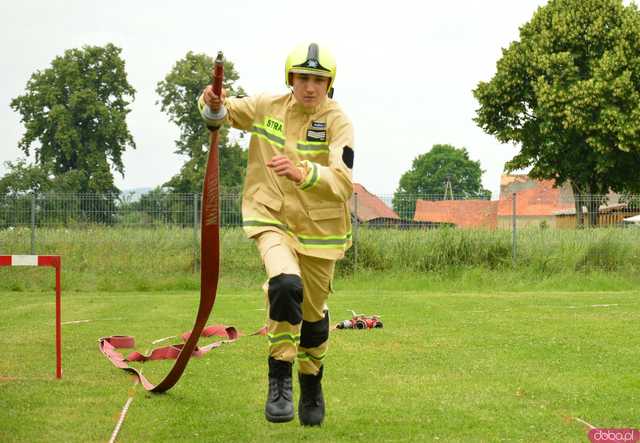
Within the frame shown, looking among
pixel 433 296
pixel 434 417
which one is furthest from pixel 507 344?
pixel 433 296

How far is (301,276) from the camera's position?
5.79 metres

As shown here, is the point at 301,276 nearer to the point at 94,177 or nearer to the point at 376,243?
the point at 376,243

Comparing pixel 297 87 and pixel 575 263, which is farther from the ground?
pixel 297 87

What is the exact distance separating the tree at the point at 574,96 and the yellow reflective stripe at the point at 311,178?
117ft

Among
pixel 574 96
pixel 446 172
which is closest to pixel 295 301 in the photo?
pixel 574 96

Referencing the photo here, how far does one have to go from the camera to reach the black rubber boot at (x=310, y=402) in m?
6.08

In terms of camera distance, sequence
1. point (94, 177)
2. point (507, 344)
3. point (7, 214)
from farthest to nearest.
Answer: point (94, 177) < point (7, 214) < point (507, 344)

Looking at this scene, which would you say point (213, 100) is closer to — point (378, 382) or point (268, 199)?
point (268, 199)

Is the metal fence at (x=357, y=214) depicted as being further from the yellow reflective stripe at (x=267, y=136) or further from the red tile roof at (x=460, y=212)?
the yellow reflective stripe at (x=267, y=136)

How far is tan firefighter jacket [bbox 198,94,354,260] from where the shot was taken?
5.78 meters

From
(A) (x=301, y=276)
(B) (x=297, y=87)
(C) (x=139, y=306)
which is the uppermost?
(B) (x=297, y=87)

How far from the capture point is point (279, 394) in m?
5.54

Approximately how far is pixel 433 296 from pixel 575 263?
599cm

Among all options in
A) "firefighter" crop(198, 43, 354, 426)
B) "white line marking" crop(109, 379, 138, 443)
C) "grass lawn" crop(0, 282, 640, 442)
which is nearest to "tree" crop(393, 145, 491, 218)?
"grass lawn" crop(0, 282, 640, 442)
